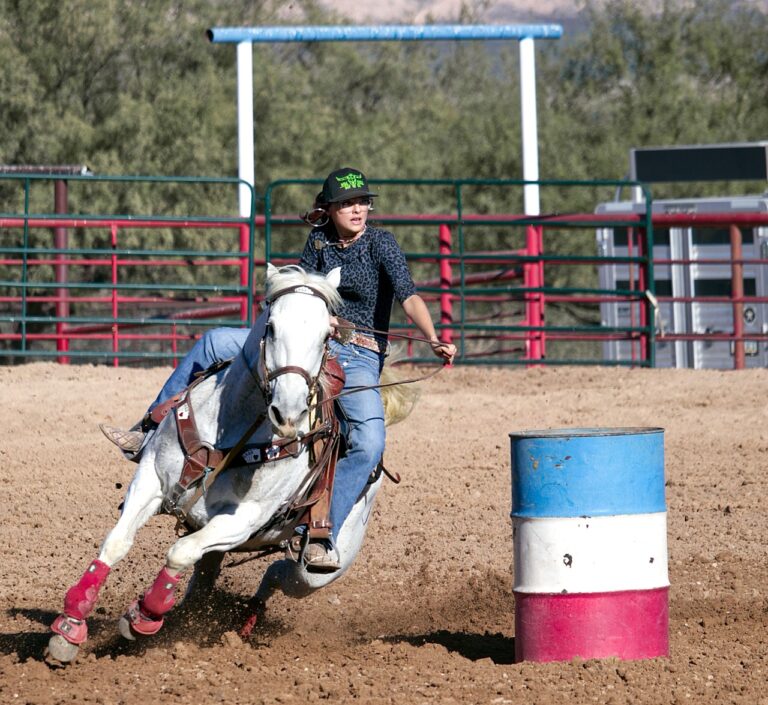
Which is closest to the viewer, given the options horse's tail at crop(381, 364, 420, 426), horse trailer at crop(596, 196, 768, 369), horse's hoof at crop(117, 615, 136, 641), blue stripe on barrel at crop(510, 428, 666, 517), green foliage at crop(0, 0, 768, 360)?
blue stripe on barrel at crop(510, 428, 666, 517)

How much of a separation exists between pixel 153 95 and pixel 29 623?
22.3 metres

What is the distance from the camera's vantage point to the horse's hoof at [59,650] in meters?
4.95

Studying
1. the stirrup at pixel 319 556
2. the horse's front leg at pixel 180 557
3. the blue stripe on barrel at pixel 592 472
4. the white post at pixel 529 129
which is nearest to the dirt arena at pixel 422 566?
the horse's front leg at pixel 180 557

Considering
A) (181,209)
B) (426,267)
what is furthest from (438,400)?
(426,267)

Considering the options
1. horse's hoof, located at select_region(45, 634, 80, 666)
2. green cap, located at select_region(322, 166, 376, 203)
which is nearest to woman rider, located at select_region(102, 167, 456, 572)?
green cap, located at select_region(322, 166, 376, 203)

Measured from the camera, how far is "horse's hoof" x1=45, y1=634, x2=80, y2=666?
4945 mm

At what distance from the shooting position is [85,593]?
4.98m

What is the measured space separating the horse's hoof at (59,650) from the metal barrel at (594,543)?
174cm

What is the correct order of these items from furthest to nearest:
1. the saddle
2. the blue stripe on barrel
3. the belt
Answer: the belt < the saddle < the blue stripe on barrel

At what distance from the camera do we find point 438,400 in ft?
39.0

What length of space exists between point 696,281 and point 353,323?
38.1 feet

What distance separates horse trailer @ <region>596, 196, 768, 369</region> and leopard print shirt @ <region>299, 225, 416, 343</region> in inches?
403

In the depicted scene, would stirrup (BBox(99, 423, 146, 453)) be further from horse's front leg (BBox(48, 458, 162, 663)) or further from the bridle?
the bridle

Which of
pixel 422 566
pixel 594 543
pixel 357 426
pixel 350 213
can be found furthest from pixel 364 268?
pixel 422 566
